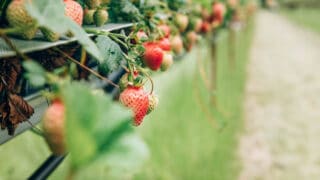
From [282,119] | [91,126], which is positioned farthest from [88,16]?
[282,119]

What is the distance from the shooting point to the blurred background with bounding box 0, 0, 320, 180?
3458 mm

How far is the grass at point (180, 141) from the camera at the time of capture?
2.46 m

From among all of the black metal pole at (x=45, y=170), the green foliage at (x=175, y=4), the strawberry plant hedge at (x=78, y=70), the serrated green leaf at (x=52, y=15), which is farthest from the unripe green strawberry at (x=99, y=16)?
the green foliage at (x=175, y=4)

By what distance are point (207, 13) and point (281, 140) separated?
2442mm

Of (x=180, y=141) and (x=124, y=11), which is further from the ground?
(x=124, y=11)

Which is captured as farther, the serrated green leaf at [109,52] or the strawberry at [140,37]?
the strawberry at [140,37]

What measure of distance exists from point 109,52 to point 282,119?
5.93 meters

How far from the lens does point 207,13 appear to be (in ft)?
13.4

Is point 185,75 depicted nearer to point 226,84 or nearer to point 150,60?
point 226,84

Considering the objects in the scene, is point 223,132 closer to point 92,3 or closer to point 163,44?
point 163,44

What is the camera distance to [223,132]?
5.68 meters

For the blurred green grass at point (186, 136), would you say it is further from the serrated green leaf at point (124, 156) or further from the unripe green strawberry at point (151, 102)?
the serrated green leaf at point (124, 156)

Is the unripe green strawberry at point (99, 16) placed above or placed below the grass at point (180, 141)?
above

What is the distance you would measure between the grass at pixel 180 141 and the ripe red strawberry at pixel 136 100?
3.30 feet
